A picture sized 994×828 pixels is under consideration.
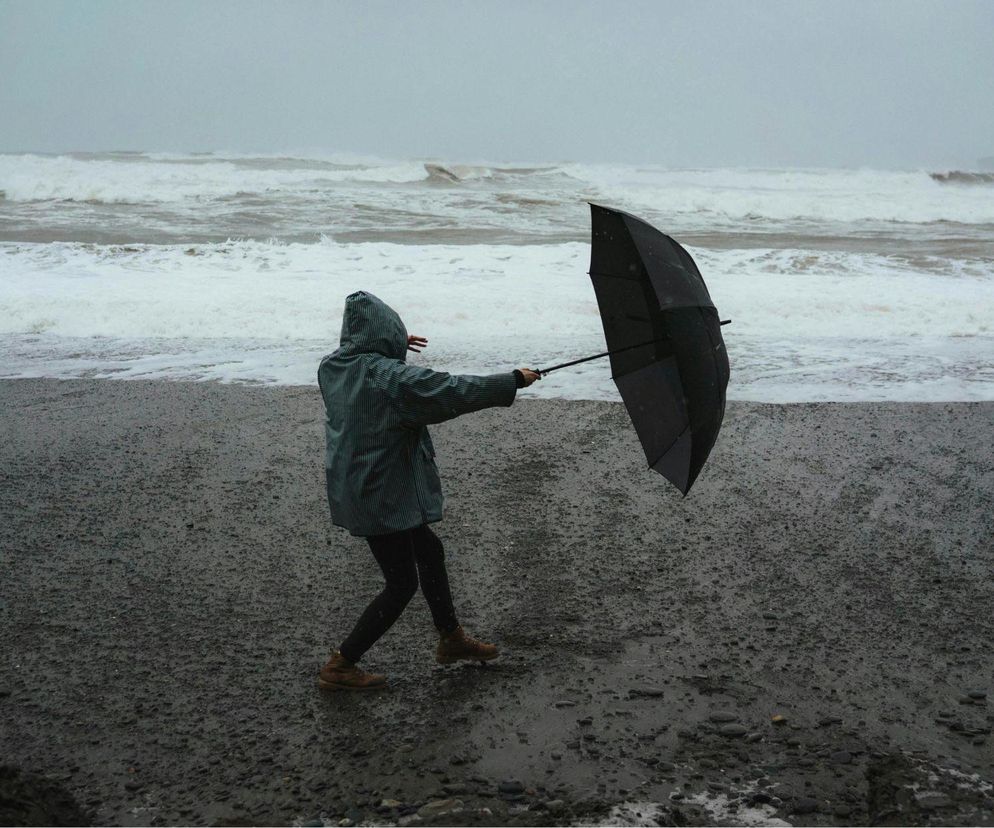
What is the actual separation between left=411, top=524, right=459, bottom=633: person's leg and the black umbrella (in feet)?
2.35

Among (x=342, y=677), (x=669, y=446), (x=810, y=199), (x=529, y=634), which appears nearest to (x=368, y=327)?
(x=669, y=446)

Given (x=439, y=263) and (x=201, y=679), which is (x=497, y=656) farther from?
(x=439, y=263)

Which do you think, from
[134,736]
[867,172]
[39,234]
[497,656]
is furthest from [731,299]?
[867,172]

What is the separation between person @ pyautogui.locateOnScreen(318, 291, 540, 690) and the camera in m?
3.01

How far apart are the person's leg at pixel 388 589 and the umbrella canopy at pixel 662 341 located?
94cm

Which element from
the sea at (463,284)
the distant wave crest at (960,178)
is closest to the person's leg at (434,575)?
the sea at (463,284)

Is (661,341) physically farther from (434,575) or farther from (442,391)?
(434,575)

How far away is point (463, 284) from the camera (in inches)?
492

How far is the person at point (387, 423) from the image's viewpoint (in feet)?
9.88

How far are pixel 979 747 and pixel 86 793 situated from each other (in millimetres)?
2732

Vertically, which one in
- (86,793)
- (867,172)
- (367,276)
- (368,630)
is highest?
(867,172)

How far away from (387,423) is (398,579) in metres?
Result: 0.57

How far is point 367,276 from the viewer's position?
13.1m

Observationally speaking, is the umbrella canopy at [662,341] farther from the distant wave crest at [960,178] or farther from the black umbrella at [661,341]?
the distant wave crest at [960,178]
